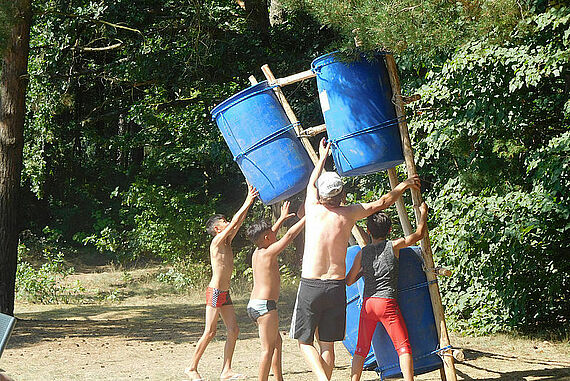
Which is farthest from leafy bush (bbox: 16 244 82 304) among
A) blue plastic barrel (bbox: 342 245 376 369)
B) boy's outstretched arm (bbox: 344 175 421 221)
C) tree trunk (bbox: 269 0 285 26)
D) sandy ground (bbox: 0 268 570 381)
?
boy's outstretched arm (bbox: 344 175 421 221)

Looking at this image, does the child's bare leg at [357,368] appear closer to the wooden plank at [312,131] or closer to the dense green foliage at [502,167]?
the wooden plank at [312,131]

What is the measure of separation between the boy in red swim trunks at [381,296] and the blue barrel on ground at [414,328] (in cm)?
18

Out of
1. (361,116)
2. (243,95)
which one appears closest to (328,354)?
(361,116)

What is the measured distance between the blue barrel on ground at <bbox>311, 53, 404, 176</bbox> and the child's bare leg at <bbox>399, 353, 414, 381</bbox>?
137 cm

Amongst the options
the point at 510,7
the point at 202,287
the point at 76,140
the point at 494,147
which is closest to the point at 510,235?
the point at 494,147

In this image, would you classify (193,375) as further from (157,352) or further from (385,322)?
(157,352)

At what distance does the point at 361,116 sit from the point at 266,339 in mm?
1813

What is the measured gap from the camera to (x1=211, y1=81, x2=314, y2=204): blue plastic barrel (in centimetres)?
554

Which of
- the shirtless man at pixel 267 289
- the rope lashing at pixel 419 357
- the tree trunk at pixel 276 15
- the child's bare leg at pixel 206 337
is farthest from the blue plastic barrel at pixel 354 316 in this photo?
the tree trunk at pixel 276 15

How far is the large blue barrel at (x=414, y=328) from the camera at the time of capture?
561 centimetres

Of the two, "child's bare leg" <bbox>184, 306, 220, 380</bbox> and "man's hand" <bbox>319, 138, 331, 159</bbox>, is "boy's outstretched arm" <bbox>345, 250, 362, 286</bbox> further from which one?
"child's bare leg" <bbox>184, 306, 220, 380</bbox>

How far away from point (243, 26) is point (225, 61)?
2.44 ft

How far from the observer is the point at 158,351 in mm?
8555

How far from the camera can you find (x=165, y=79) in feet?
45.7
